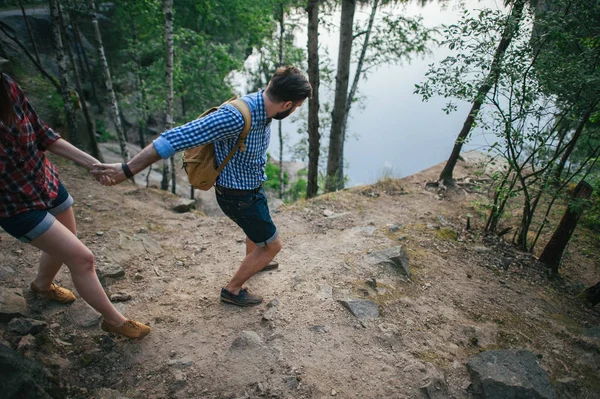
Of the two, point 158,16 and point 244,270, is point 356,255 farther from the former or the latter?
point 158,16

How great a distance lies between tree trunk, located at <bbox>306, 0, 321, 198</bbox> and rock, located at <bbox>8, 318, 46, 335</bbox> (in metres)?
6.36

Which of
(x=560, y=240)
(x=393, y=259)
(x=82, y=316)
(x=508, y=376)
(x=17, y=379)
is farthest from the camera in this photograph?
(x=560, y=240)

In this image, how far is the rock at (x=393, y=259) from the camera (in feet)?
14.5

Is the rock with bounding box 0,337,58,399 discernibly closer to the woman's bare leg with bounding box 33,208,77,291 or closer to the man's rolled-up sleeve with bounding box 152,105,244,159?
the woman's bare leg with bounding box 33,208,77,291

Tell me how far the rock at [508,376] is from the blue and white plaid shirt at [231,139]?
8.25 feet

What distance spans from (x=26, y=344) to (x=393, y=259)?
3876 mm

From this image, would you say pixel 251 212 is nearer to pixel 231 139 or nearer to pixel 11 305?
pixel 231 139

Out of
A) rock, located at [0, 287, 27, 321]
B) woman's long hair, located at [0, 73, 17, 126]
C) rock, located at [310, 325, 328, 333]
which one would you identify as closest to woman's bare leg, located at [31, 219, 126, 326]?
woman's long hair, located at [0, 73, 17, 126]

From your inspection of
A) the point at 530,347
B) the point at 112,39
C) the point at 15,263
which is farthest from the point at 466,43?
the point at 112,39

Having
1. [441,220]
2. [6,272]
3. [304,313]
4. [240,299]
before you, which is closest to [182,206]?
[6,272]

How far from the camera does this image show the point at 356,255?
4750 millimetres

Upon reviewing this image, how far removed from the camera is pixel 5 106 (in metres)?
2.13

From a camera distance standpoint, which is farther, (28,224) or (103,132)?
(103,132)

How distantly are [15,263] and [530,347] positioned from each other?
5620 millimetres
